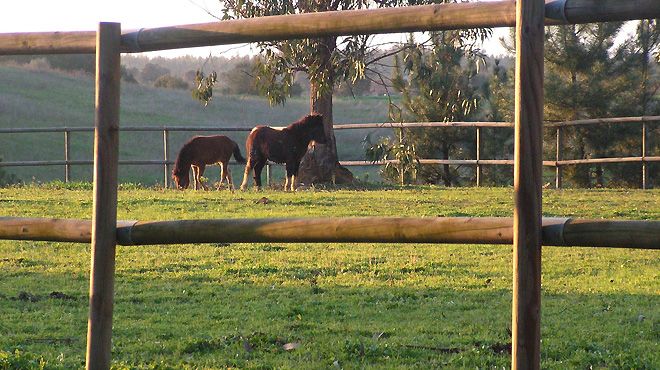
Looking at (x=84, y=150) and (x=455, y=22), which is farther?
(x=84, y=150)

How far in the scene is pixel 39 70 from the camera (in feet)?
198

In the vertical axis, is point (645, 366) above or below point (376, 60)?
below

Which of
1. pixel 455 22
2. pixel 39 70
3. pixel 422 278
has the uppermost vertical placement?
pixel 39 70

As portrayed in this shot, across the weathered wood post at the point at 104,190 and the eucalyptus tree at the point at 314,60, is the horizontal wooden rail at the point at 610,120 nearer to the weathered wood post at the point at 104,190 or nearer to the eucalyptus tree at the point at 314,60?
the eucalyptus tree at the point at 314,60

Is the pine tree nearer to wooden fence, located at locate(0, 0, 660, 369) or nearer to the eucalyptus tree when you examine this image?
the eucalyptus tree

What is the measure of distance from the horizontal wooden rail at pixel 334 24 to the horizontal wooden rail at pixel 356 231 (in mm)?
699

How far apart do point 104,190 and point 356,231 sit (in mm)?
1039

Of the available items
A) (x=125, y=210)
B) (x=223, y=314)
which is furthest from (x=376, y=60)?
(x=223, y=314)

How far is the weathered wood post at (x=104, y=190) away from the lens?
4.16 metres

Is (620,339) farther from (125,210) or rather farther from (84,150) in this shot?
(84,150)

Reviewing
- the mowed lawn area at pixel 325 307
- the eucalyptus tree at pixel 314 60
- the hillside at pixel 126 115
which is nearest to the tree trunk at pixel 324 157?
the eucalyptus tree at pixel 314 60

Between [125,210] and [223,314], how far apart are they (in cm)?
776

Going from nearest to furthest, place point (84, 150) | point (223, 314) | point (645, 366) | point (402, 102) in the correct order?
point (645, 366)
point (223, 314)
point (402, 102)
point (84, 150)

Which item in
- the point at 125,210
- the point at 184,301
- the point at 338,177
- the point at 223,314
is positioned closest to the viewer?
the point at 223,314
